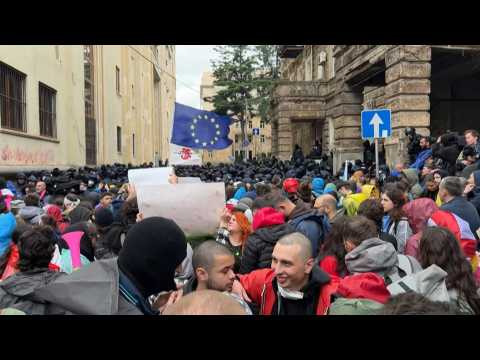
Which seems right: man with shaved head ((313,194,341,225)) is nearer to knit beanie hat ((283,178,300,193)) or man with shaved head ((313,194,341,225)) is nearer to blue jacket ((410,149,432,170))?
knit beanie hat ((283,178,300,193))

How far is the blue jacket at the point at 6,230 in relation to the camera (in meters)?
4.62

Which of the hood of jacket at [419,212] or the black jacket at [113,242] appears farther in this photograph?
the hood of jacket at [419,212]

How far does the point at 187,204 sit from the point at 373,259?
136 centimetres

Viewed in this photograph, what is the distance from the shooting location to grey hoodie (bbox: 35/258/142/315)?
1.71m

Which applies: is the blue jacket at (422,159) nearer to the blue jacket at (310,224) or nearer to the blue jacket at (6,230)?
the blue jacket at (310,224)

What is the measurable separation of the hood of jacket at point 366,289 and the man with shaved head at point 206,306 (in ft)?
3.76

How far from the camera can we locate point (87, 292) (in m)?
1.76

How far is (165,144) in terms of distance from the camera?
175ft

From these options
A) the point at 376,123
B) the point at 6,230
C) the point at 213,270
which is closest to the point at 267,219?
the point at 213,270

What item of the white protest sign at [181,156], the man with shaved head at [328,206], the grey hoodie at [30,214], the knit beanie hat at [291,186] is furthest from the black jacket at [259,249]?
the white protest sign at [181,156]

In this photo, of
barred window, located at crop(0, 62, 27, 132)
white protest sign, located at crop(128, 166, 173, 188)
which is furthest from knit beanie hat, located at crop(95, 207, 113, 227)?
barred window, located at crop(0, 62, 27, 132)

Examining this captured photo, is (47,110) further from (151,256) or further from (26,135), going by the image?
(151,256)
